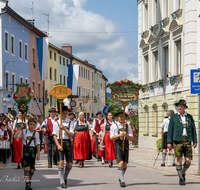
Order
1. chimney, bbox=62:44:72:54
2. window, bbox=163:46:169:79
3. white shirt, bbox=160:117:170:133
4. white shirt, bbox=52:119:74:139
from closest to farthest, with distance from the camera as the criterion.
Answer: white shirt, bbox=52:119:74:139, white shirt, bbox=160:117:170:133, window, bbox=163:46:169:79, chimney, bbox=62:44:72:54

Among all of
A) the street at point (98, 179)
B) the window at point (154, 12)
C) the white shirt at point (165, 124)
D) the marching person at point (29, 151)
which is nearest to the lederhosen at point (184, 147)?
the street at point (98, 179)

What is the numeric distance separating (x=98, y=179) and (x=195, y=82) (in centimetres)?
373

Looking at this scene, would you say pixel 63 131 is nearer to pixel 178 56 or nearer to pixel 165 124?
pixel 165 124

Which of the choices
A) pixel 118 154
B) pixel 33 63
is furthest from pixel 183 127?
pixel 33 63

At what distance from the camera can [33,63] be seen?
1944 inches

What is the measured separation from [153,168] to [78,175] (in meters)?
3.24

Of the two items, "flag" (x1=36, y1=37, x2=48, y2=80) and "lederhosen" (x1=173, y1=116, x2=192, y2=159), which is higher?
"flag" (x1=36, y1=37, x2=48, y2=80)

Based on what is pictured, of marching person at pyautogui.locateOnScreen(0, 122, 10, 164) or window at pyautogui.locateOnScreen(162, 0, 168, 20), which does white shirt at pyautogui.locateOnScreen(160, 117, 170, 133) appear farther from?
window at pyautogui.locateOnScreen(162, 0, 168, 20)

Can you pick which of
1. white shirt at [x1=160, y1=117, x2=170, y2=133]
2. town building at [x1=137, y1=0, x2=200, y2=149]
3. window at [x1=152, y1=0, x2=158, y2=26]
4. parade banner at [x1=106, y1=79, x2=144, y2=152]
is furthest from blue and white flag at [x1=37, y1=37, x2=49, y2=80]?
parade banner at [x1=106, y1=79, x2=144, y2=152]

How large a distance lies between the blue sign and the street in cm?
234

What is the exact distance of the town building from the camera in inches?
801

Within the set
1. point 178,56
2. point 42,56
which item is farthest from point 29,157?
point 42,56

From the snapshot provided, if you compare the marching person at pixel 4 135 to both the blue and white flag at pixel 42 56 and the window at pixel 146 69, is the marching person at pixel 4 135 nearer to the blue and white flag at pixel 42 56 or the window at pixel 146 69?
the window at pixel 146 69

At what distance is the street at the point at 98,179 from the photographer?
10.1 metres
